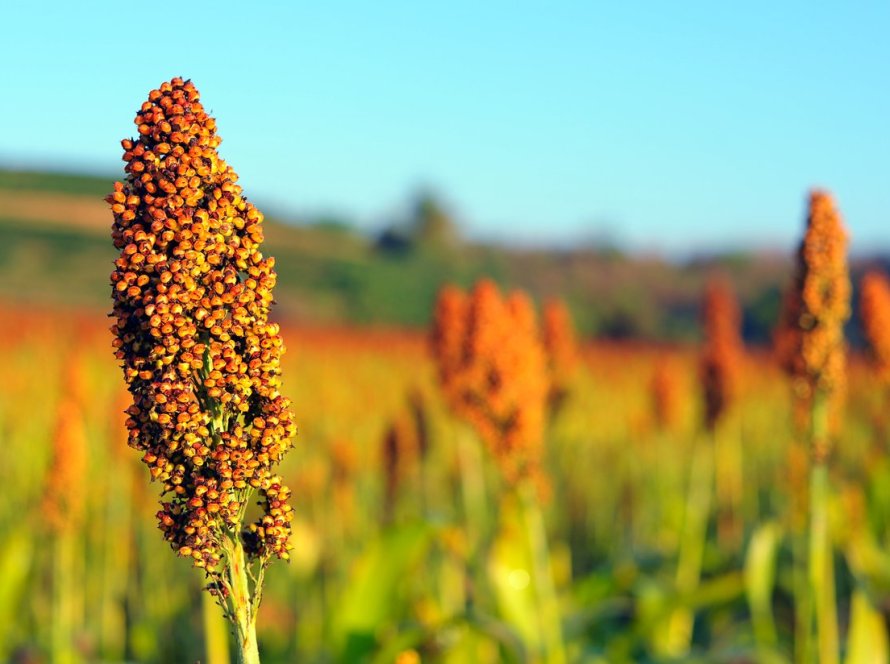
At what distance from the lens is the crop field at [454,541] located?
17.1 feet

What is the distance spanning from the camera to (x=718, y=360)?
7.45 metres

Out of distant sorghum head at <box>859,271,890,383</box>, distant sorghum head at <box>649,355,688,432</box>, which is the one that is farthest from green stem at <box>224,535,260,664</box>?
distant sorghum head at <box>649,355,688,432</box>

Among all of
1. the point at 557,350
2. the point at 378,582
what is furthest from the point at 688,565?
the point at 378,582

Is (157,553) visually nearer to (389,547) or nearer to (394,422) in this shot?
(394,422)

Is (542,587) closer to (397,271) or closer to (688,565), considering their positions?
(688,565)

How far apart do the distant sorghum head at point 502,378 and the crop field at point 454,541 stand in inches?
9.8

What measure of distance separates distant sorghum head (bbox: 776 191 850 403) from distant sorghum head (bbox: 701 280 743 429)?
2849 millimetres

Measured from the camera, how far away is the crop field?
17.1 ft

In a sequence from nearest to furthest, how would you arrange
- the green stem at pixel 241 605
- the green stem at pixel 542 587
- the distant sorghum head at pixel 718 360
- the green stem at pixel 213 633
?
the green stem at pixel 241 605
the green stem at pixel 213 633
the green stem at pixel 542 587
the distant sorghum head at pixel 718 360

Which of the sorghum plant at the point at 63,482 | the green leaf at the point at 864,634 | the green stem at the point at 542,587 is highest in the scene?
the sorghum plant at the point at 63,482

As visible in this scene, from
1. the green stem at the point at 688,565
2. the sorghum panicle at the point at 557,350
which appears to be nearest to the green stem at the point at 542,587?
the green stem at the point at 688,565

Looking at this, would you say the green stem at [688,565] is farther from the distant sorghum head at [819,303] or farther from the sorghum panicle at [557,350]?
the distant sorghum head at [819,303]

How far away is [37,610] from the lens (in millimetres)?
7926

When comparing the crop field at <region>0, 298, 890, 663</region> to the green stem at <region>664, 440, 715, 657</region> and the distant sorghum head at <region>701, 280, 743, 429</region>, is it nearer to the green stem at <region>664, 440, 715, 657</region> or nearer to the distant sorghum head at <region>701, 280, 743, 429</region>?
the green stem at <region>664, 440, 715, 657</region>
